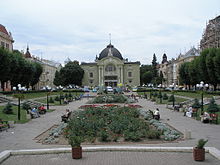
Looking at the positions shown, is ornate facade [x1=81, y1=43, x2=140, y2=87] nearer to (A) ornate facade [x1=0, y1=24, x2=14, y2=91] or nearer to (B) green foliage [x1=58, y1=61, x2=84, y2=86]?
(B) green foliage [x1=58, y1=61, x2=84, y2=86]

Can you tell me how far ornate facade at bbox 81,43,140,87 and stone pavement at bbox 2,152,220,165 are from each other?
324 feet

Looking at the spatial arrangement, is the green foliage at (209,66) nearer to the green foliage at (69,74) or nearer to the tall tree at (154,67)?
the green foliage at (69,74)

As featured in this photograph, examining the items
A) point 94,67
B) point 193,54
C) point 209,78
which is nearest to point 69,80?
point 94,67

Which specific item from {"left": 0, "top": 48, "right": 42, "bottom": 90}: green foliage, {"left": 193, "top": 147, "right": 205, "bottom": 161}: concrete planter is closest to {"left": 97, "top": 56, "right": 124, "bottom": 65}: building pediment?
{"left": 0, "top": 48, "right": 42, "bottom": 90}: green foliage

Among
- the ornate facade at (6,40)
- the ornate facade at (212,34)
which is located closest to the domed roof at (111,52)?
the ornate facade at (212,34)

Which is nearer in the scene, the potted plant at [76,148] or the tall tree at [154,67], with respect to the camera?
the potted plant at [76,148]

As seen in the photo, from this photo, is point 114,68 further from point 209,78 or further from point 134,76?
point 209,78

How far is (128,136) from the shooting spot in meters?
14.7

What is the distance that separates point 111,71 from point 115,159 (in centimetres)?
10084

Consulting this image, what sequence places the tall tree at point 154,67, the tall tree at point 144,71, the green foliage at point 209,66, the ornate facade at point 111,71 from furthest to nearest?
the tall tree at point 144,71 < the tall tree at point 154,67 < the ornate facade at point 111,71 < the green foliage at point 209,66

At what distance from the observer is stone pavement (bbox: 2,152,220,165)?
33.6 ft

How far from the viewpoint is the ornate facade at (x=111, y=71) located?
11019 centimetres

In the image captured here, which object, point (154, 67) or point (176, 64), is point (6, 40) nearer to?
point (176, 64)

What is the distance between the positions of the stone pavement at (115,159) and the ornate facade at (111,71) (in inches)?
3887
